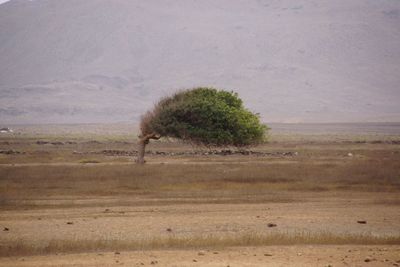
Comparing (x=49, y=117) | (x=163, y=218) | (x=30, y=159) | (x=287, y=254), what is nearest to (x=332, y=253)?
(x=287, y=254)

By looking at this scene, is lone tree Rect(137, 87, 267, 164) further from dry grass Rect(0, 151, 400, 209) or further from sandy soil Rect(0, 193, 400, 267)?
sandy soil Rect(0, 193, 400, 267)

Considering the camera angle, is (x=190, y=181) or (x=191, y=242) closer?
(x=191, y=242)

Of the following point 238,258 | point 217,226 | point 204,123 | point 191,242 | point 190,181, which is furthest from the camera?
point 204,123

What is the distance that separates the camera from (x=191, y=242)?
51.9ft

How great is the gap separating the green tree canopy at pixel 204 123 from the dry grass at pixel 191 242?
70.1ft

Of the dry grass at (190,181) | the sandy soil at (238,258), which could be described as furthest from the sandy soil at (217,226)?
the dry grass at (190,181)

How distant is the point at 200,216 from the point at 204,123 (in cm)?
1844

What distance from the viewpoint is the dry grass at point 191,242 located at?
49.7 ft

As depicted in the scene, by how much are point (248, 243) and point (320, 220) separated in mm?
4048

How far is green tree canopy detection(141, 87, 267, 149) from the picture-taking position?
38.1 m

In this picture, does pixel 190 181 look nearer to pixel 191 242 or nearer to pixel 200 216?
pixel 200 216

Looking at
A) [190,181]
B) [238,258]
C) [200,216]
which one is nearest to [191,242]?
[238,258]

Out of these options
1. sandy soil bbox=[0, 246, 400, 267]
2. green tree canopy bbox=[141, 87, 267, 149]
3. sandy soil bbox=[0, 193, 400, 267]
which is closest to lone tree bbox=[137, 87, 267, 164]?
green tree canopy bbox=[141, 87, 267, 149]

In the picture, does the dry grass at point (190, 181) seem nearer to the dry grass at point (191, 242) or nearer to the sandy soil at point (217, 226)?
the sandy soil at point (217, 226)
